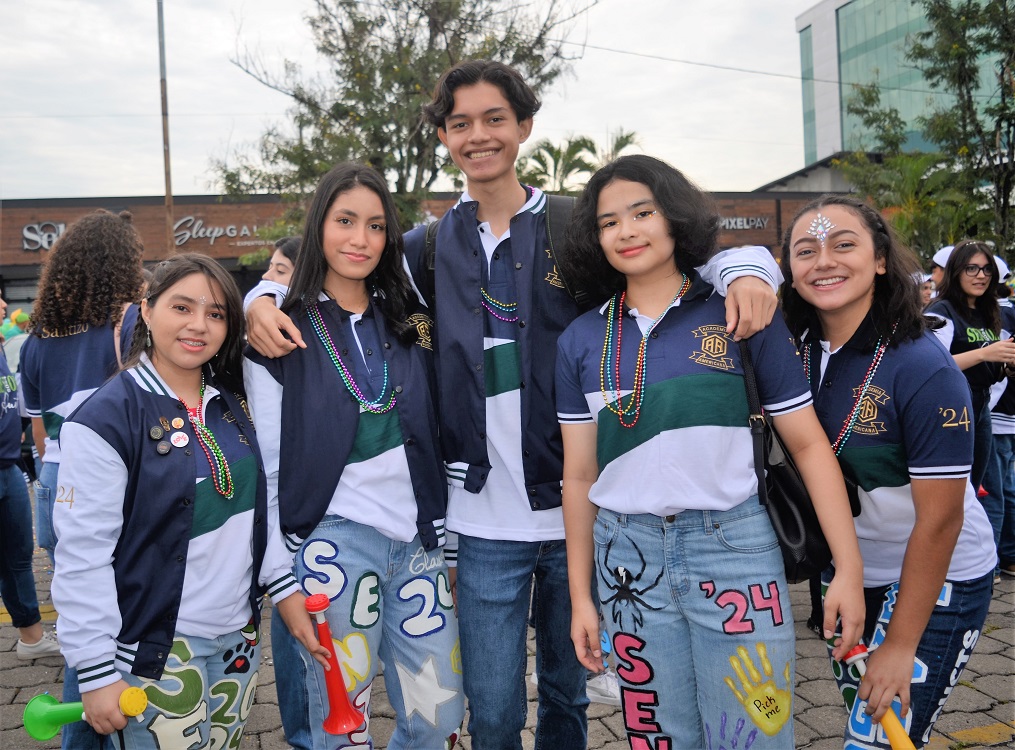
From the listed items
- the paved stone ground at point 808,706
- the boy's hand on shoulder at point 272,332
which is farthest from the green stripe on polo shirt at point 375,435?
the paved stone ground at point 808,706

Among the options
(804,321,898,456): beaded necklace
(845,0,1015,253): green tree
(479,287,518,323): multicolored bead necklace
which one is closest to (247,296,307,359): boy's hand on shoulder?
(479,287,518,323): multicolored bead necklace

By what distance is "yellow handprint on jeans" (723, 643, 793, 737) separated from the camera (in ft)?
6.66

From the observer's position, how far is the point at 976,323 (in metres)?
5.74

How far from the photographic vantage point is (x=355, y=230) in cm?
261

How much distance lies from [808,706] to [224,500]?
3.10 metres

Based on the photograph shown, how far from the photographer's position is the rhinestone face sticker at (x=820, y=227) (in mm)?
2400

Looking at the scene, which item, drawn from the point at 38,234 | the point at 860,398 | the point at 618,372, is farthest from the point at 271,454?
the point at 38,234

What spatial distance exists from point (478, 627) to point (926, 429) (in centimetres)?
151

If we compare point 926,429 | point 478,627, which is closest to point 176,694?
point 478,627

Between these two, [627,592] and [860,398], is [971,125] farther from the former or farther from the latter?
[627,592]

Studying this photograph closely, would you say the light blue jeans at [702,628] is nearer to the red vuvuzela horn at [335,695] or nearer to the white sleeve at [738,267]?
the white sleeve at [738,267]

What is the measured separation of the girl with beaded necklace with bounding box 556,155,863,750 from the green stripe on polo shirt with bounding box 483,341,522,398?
308mm

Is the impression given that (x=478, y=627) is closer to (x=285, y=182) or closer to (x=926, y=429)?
(x=926, y=429)

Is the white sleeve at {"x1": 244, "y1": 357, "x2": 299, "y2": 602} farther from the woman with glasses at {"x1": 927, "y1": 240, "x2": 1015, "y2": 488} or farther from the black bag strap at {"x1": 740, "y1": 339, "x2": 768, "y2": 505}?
the woman with glasses at {"x1": 927, "y1": 240, "x2": 1015, "y2": 488}
